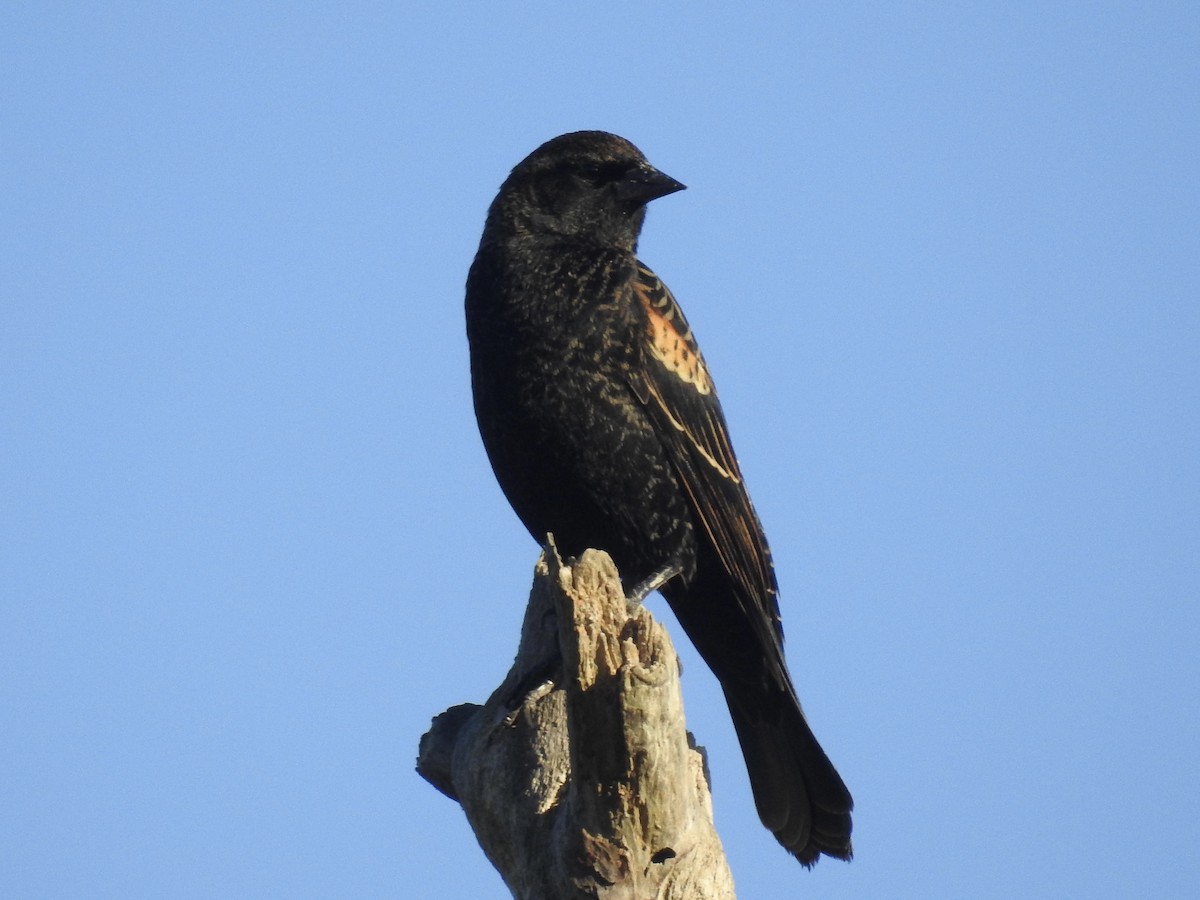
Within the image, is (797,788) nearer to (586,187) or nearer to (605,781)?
(605,781)

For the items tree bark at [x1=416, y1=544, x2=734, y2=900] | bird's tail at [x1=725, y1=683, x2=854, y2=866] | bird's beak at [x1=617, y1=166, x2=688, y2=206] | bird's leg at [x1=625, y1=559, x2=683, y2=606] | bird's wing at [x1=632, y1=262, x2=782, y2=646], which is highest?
bird's beak at [x1=617, y1=166, x2=688, y2=206]

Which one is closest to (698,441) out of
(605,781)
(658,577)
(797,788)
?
(658,577)

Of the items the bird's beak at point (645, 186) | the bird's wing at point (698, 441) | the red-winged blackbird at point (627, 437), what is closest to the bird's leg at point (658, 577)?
the red-winged blackbird at point (627, 437)

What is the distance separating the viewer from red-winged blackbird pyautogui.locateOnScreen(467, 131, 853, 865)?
580cm

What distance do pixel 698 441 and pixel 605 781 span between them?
7.90ft

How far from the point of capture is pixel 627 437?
5859mm

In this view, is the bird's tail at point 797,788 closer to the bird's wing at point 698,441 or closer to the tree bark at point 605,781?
the bird's wing at point 698,441

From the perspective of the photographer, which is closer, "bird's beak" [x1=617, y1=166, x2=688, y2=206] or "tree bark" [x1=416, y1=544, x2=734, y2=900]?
"tree bark" [x1=416, y1=544, x2=734, y2=900]

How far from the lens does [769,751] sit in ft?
20.3

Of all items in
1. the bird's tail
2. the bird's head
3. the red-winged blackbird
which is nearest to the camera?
the red-winged blackbird

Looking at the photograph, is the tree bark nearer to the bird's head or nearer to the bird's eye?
the bird's head

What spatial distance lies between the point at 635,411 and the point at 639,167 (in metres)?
1.27

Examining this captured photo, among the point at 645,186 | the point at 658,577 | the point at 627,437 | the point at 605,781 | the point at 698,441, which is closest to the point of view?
the point at 605,781


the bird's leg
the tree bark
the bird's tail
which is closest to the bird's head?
the bird's leg
